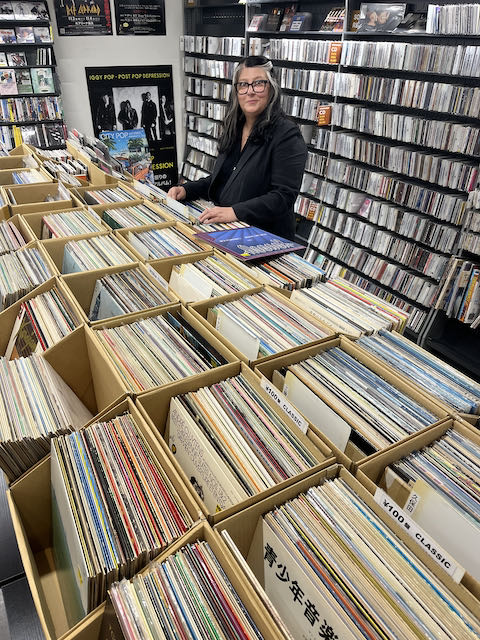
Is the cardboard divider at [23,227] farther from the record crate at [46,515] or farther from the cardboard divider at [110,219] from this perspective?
the record crate at [46,515]

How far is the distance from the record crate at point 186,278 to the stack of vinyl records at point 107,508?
1.81 feet

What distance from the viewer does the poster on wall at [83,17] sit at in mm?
5221

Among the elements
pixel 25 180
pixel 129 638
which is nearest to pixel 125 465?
pixel 129 638

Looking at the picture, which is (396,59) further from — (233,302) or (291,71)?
(233,302)

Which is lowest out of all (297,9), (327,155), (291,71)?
(327,155)

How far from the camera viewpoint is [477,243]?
3102 millimetres

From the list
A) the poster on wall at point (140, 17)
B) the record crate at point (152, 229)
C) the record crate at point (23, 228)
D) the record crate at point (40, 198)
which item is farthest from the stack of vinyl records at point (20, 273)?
the poster on wall at point (140, 17)

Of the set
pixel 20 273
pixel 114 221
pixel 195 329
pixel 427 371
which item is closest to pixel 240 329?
pixel 195 329

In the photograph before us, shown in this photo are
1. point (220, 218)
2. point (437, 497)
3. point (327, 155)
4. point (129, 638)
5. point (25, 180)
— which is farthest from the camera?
point (327, 155)

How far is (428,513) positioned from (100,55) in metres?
6.48


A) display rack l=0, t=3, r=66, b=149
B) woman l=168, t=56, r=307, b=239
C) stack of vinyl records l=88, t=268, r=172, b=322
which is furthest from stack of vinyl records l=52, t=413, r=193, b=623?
display rack l=0, t=3, r=66, b=149

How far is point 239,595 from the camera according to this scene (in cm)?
70

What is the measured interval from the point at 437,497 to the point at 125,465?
60cm

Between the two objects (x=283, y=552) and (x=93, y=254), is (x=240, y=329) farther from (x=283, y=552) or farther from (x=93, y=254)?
(x=93, y=254)
